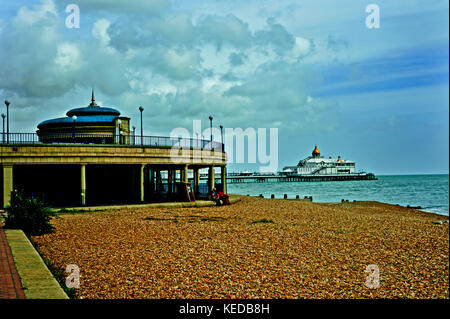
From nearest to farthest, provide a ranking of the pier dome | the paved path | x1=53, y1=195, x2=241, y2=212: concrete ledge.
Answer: the paved path → x1=53, y1=195, x2=241, y2=212: concrete ledge → the pier dome

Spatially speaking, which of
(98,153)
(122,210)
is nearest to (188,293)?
(122,210)

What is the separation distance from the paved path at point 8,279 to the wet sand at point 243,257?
1362 mm

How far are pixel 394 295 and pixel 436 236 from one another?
11.4 metres

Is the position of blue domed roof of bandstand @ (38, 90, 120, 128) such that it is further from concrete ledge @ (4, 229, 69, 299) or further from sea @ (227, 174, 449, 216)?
sea @ (227, 174, 449, 216)

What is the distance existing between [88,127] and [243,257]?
2753 cm

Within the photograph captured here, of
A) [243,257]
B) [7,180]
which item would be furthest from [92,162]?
[243,257]

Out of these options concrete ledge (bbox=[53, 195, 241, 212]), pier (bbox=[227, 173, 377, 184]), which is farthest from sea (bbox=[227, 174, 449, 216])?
pier (bbox=[227, 173, 377, 184])

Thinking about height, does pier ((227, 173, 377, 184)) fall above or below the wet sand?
below

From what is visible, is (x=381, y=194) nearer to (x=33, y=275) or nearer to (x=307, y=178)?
(x=33, y=275)

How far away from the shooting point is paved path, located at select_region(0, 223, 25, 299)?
281 inches

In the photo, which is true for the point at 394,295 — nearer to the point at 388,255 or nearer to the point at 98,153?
the point at 388,255

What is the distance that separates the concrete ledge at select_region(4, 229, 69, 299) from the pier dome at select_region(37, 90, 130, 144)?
2431 cm

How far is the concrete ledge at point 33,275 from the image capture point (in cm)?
738

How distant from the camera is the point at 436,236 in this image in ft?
65.5
